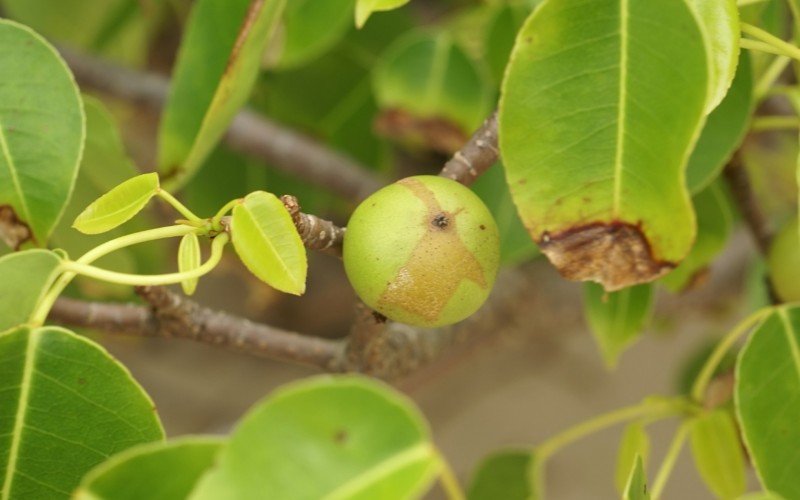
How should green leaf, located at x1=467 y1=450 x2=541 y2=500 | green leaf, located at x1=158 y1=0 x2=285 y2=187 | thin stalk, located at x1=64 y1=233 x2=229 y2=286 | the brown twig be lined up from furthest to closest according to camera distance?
the brown twig → green leaf, located at x1=467 y1=450 x2=541 y2=500 → green leaf, located at x1=158 y1=0 x2=285 y2=187 → thin stalk, located at x1=64 y1=233 x2=229 y2=286

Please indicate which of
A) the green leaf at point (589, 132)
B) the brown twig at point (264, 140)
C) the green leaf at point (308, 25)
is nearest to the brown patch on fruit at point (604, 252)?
the green leaf at point (589, 132)

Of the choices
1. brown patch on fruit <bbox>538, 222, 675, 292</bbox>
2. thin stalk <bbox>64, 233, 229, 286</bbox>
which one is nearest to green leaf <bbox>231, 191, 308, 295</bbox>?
thin stalk <bbox>64, 233, 229, 286</bbox>

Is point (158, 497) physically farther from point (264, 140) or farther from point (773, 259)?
point (264, 140)

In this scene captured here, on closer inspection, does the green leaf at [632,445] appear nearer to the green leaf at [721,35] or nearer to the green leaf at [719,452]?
the green leaf at [719,452]

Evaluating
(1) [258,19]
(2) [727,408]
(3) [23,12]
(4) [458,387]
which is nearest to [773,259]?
(2) [727,408]

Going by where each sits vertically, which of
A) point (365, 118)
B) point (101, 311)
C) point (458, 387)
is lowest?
point (458, 387)

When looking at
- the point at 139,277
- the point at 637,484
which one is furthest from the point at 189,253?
the point at 637,484

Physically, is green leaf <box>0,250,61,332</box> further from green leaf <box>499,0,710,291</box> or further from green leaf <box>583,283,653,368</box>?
green leaf <box>583,283,653,368</box>
